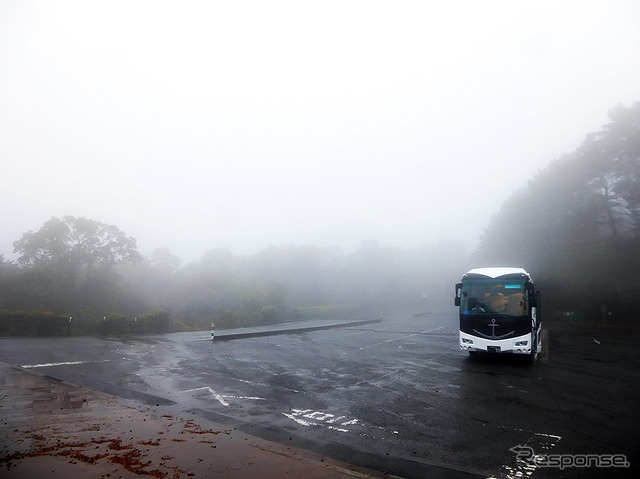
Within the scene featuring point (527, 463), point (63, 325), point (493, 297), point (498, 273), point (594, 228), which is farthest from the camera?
point (594, 228)

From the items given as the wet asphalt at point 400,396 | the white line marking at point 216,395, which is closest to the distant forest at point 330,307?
the wet asphalt at point 400,396

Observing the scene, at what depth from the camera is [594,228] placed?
3838 centimetres

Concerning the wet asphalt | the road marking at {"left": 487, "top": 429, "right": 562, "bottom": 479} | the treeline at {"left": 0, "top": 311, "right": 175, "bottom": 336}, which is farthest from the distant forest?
the road marking at {"left": 487, "top": 429, "right": 562, "bottom": 479}

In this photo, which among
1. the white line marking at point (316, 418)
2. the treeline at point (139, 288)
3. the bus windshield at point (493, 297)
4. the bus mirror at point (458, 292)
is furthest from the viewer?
the treeline at point (139, 288)

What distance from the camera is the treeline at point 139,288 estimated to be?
102ft

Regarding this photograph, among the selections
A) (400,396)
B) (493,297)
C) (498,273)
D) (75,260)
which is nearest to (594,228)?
(498,273)

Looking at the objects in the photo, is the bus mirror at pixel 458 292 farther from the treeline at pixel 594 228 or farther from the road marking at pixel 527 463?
the treeline at pixel 594 228

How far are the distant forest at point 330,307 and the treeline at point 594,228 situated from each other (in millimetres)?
101

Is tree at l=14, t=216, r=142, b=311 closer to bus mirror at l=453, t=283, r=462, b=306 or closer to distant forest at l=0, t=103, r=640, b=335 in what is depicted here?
distant forest at l=0, t=103, r=640, b=335

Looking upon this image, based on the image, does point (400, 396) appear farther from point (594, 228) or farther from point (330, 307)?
point (330, 307)

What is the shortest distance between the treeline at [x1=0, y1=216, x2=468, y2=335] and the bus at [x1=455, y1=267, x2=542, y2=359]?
2240 centimetres

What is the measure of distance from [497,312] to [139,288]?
Result: 47.1 metres

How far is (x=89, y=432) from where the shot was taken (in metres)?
6.57

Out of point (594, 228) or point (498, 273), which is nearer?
point (498, 273)
